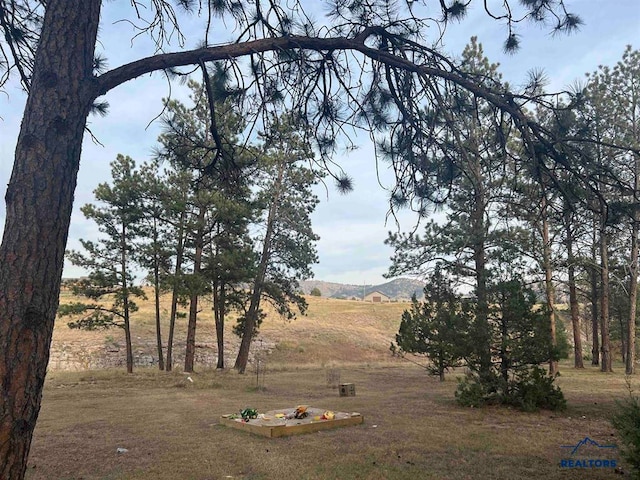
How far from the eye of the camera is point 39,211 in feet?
8.35

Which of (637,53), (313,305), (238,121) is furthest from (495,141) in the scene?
(313,305)

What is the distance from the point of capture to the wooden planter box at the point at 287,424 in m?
6.74

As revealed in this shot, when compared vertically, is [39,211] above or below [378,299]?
below

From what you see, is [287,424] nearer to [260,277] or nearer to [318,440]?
[318,440]

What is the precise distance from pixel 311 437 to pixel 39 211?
5.33 meters

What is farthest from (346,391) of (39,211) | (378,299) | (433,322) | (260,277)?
(378,299)

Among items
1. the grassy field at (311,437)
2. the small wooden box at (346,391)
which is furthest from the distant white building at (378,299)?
the small wooden box at (346,391)

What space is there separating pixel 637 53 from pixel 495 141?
1717 cm

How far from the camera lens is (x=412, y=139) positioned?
3926mm

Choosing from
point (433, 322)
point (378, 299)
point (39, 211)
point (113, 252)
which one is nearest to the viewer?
point (39, 211)

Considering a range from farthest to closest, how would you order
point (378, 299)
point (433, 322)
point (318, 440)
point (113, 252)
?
point (378, 299), point (113, 252), point (433, 322), point (318, 440)

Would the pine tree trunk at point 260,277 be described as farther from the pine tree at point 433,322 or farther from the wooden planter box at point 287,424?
the wooden planter box at point 287,424

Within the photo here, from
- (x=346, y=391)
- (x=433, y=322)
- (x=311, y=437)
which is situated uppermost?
(x=433, y=322)

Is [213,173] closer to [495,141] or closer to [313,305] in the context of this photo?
[495,141]
